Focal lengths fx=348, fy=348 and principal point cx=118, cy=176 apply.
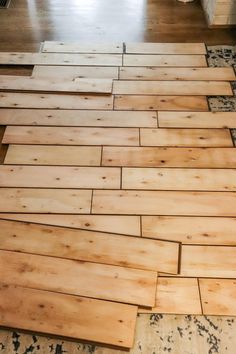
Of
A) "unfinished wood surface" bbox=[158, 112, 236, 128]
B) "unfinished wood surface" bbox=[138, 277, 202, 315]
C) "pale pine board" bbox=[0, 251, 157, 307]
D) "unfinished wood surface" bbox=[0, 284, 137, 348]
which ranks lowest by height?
"unfinished wood surface" bbox=[138, 277, 202, 315]

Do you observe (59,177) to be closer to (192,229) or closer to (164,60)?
(192,229)

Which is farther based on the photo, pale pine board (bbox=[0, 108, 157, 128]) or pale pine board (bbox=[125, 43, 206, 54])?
pale pine board (bbox=[125, 43, 206, 54])

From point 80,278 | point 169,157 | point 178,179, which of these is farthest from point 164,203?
point 80,278

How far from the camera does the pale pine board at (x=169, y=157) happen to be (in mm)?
1905

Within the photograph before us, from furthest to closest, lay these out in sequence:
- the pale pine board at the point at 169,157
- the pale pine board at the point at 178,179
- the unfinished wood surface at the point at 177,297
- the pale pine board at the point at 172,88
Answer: the pale pine board at the point at 172,88
the pale pine board at the point at 169,157
the pale pine board at the point at 178,179
the unfinished wood surface at the point at 177,297

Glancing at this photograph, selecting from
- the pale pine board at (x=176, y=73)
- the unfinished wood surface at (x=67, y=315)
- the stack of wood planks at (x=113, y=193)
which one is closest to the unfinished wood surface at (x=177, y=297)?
the stack of wood planks at (x=113, y=193)

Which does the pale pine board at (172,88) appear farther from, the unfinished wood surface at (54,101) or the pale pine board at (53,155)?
the pale pine board at (53,155)

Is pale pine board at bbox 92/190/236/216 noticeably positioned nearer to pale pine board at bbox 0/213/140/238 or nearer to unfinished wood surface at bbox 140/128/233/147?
pale pine board at bbox 0/213/140/238

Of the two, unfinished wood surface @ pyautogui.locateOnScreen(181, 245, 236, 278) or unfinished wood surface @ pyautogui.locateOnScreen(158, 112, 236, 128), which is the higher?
unfinished wood surface @ pyautogui.locateOnScreen(158, 112, 236, 128)

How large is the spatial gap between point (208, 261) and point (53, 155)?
1006 millimetres

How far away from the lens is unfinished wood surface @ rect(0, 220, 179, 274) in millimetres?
1507

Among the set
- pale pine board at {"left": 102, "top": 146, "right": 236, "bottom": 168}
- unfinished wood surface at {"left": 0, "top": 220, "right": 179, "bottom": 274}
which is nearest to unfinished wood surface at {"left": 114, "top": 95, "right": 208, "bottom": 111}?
pale pine board at {"left": 102, "top": 146, "right": 236, "bottom": 168}

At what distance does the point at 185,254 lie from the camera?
155cm

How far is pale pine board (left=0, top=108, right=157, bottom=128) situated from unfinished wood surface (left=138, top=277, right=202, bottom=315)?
0.99 metres
